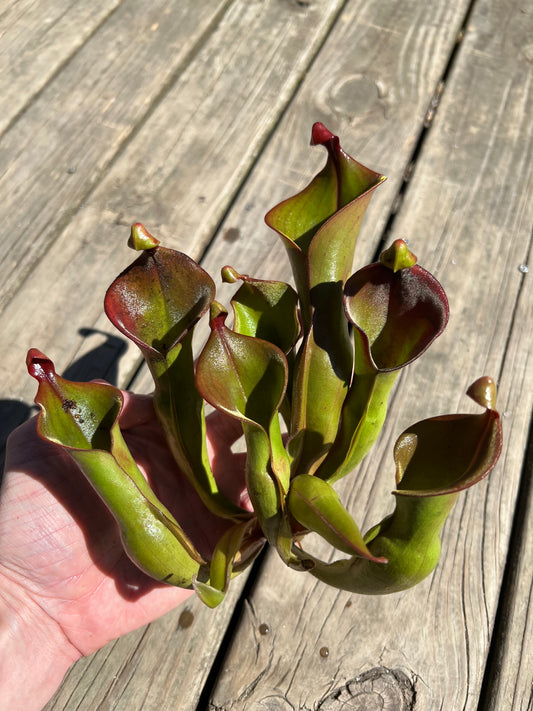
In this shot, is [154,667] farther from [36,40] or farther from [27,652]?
[36,40]

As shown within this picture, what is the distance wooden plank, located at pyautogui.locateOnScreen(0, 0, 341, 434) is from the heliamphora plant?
1.78 ft

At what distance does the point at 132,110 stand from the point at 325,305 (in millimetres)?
1086

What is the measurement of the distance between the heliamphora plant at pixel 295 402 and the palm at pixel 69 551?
0.72ft

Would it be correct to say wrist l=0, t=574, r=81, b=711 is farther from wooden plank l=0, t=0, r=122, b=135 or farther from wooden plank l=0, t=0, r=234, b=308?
wooden plank l=0, t=0, r=122, b=135

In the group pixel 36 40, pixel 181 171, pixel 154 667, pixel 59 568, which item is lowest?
pixel 154 667

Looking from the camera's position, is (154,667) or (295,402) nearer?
(295,402)

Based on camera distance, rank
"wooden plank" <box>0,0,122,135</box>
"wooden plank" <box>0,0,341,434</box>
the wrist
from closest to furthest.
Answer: the wrist, "wooden plank" <box>0,0,341,434</box>, "wooden plank" <box>0,0,122,135</box>

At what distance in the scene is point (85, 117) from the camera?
68.6 inches

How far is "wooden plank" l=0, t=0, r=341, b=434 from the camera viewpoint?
1453mm

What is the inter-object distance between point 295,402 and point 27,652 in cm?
63

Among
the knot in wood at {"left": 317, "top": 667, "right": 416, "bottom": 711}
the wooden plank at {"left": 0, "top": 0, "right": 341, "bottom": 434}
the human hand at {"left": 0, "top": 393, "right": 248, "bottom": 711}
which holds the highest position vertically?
the wooden plank at {"left": 0, "top": 0, "right": 341, "bottom": 434}

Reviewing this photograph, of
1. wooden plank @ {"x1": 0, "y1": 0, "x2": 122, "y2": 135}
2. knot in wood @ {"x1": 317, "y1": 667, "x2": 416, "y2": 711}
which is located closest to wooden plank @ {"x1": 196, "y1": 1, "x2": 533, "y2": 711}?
knot in wood @ {"x1": 317, "y1": 667, "x2": 416, "y2": 711}

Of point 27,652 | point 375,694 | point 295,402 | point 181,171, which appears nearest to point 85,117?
point 181,171

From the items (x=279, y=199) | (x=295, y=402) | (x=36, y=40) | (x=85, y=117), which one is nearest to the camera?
(x=295, y=402)
